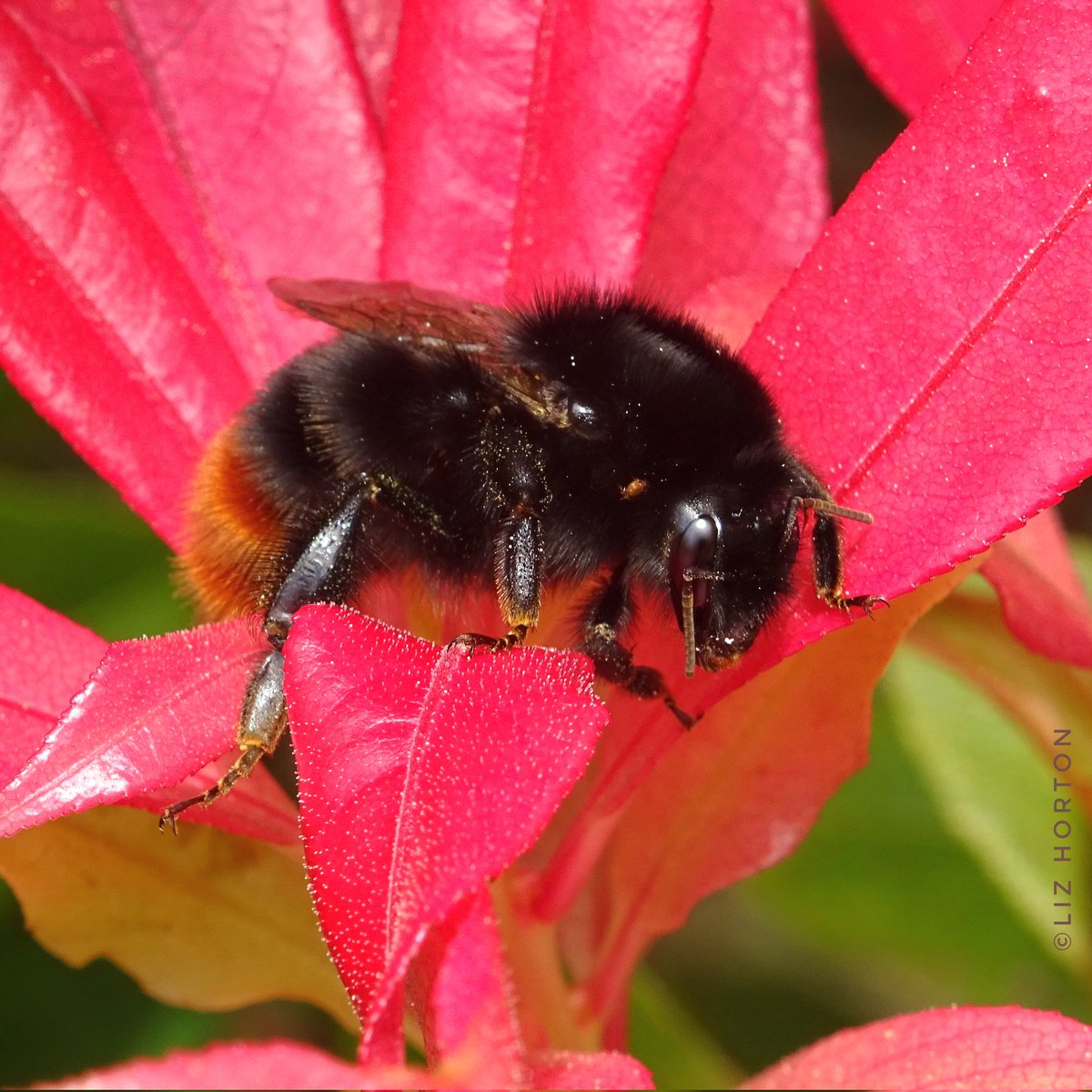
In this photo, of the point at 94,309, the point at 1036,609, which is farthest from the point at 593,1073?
the point at 94,309

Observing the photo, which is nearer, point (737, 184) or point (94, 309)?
point (94, 309)

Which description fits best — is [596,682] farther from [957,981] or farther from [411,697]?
[957,981]

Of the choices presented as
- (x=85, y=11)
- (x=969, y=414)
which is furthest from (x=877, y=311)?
(x=85, y=11)

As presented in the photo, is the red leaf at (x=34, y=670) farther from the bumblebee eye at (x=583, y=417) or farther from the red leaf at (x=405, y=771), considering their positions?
the bumblebee eye at (x=583, y=417)

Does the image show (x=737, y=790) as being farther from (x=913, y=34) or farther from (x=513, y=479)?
(x=913, y=34)

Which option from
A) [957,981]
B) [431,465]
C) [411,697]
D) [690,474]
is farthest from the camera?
[957,981]

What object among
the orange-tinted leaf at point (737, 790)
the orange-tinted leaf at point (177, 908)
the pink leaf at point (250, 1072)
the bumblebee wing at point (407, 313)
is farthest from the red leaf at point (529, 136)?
the pink leaf at point (250, 1072)
